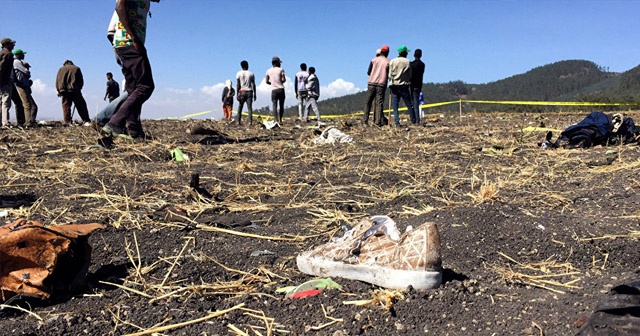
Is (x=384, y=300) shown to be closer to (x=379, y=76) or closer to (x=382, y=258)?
(x=382, y=258)

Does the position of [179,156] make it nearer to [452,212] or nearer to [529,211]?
[452,212]

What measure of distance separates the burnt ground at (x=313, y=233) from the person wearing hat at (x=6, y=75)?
4.16m

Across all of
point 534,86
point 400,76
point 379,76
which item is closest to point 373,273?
point 400,76

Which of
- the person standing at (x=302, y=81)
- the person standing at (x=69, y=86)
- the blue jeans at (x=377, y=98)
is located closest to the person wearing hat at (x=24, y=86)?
the person standing at (x=69, y=86)

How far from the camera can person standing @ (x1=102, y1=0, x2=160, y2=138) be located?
507cm

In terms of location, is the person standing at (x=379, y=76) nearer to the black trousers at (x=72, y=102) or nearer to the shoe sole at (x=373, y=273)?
the black trousers at (x=72, y=102)

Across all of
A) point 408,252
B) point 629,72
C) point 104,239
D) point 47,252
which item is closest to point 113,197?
point 104,239

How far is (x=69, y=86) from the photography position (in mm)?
9922

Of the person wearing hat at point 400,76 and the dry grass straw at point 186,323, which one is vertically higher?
the person wearing hat at point 400,76

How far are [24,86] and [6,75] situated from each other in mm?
1075

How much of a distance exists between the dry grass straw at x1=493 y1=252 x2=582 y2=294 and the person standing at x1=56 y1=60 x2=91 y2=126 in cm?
977

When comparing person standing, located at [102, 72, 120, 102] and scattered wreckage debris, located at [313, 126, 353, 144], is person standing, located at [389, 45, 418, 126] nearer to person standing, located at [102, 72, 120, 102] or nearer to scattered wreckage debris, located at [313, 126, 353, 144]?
scattered wreckage debris, located at [313, 126, 353, 144]

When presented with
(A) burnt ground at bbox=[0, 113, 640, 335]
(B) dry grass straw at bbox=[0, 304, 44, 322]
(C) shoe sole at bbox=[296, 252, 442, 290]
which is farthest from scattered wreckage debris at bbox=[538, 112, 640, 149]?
(B) dry grass straw at bbox=[0, 304, 44, 322]

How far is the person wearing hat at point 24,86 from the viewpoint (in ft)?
30.5
